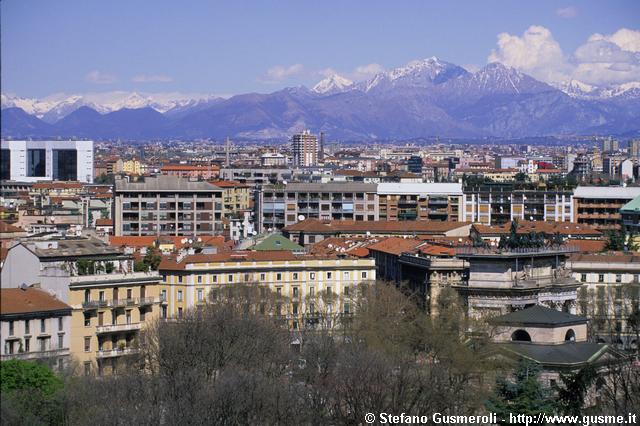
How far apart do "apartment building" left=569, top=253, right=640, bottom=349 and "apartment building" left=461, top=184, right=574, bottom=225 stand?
37494mm

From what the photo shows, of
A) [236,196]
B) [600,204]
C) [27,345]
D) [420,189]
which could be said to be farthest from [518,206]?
[27,345]

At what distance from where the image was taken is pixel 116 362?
50.2 metres

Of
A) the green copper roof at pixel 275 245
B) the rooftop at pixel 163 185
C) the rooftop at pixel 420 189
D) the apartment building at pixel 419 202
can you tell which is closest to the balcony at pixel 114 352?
the green copper roof at pixel 275 245

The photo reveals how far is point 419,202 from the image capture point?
117 meters

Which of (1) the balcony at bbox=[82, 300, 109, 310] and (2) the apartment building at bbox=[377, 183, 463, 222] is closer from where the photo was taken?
(1) the balcony at bbox=[82, 300, 109, 310]

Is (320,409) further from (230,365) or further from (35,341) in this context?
(35,341)

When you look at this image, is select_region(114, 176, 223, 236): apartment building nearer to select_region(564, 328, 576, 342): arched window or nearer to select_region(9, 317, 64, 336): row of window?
select_region(9, 317, 64, 336): row of window

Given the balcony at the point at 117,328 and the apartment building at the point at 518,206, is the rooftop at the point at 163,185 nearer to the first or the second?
the apartment building at the point at 518,206

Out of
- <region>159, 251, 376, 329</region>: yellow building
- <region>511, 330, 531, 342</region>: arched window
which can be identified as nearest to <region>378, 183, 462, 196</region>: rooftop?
<region>159, 251, 376, 329</region>: yellow building

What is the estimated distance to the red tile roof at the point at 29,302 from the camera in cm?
4512

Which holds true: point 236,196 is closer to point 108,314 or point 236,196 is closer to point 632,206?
point 632,206

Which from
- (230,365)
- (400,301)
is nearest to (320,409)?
(230,365)

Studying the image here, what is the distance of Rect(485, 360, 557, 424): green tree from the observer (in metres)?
38.0

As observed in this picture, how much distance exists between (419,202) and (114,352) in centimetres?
6678
